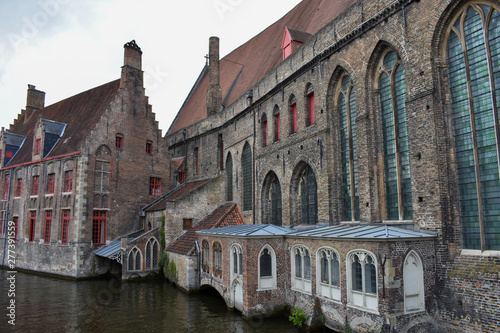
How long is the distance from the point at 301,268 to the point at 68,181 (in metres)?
14.8

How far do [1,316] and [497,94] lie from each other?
1446 cm

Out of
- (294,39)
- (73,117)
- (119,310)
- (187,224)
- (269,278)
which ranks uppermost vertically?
(294,39)

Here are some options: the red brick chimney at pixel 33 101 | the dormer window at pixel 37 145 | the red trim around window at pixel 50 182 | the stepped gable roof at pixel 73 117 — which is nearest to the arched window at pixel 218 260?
the stepped gable roof at pixel 73 117

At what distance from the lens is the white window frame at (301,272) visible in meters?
9.59

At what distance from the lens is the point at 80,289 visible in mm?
15594

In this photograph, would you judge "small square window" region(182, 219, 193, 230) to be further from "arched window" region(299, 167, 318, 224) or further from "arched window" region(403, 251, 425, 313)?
"arched window" region(403, 251, 425, 313)

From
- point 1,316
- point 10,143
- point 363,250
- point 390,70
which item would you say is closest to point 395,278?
point 363,250

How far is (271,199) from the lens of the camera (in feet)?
53.0

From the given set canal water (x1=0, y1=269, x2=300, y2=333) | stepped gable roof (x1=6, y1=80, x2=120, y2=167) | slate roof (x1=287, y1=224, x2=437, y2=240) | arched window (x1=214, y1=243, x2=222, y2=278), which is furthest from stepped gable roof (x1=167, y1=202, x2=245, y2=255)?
stepped gable roof (x1=6, y1=80, x2=120, y2=167)

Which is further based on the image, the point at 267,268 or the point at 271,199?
the point at 271,199

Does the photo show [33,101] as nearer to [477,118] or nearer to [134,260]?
[134,260]

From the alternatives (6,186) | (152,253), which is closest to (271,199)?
(152,253)

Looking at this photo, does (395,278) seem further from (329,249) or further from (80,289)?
(80,289)

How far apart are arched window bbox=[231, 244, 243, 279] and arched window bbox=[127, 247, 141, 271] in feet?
25.0
